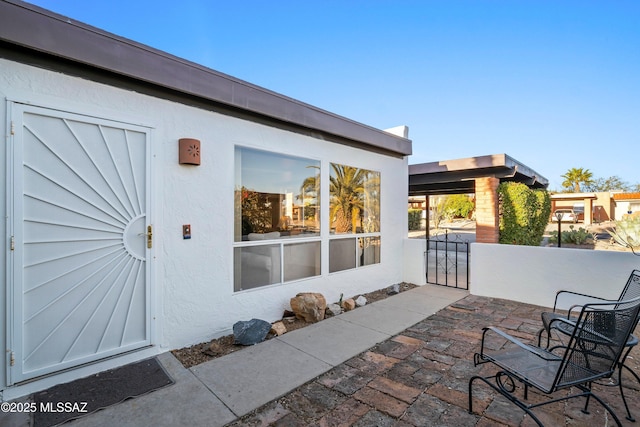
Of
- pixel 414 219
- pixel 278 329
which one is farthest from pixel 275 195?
pixel 414 219

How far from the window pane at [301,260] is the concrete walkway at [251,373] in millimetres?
883

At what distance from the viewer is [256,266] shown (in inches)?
163

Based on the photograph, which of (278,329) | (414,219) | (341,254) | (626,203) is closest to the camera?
(278,329)

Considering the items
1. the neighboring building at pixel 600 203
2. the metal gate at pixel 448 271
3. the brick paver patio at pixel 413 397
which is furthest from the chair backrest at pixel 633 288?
the neighboring building at pixel 600 203

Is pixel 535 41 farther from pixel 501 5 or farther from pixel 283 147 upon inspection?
pixel 283 147

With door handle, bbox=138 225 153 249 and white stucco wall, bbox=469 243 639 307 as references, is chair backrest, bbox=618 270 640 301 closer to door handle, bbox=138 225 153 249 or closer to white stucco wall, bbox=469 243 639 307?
white stucco wall, bbox=469 243 639 307

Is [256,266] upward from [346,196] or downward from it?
downward

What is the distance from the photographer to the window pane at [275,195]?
13.2 feet

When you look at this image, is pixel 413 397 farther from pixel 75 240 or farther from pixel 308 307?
pixel 75 240

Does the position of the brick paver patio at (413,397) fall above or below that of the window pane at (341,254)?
below

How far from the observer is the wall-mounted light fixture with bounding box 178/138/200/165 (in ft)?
11.0

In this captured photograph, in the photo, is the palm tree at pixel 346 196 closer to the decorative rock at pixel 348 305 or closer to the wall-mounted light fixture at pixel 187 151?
the decorative rock at pixel 348 305

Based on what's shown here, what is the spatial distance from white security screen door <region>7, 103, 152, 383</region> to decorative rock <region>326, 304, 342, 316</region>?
2593 mm

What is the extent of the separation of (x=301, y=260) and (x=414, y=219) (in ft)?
63.9
